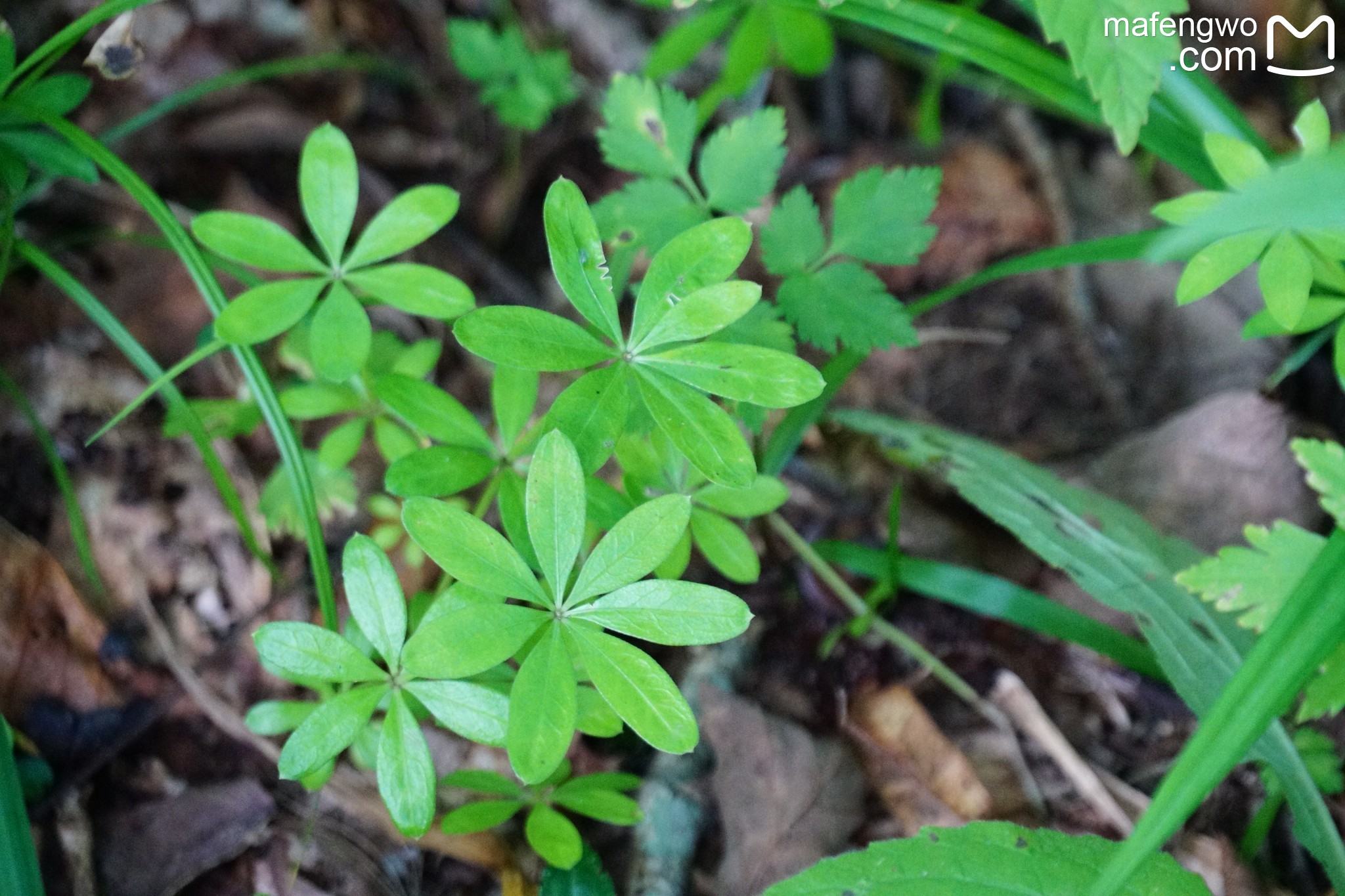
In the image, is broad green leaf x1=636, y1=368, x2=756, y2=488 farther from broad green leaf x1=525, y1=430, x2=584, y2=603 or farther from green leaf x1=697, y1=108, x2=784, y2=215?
green leaf x1=697, y1=108, x2=784, y2=215

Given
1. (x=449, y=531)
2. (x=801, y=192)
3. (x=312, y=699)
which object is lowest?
(x=312, y=699)

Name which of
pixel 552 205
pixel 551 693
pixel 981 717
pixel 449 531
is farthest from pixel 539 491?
pixel 981 717

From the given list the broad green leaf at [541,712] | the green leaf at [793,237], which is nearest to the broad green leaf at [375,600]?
the broad green leaf at [541,712]

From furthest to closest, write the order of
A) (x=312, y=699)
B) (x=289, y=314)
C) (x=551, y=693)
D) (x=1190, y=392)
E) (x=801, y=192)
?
(x=1190, y=392)
(x=312, y=699)
(x=801, y=192)
(x=289, y=314)
(x=551, y=693)

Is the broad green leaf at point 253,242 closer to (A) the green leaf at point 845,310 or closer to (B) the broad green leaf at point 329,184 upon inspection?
(B) the broad green leaf at point 329,184

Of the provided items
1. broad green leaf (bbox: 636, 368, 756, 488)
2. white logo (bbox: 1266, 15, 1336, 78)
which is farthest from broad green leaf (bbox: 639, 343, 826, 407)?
white logo (bbox: 1266, 15, 1336, 78)

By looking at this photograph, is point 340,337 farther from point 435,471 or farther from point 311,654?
point 311,654

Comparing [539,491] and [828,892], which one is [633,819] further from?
[539,491]

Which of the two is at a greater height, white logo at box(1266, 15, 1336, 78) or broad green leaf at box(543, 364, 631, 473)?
white logo at box(1266, 15, 1336, 78)
